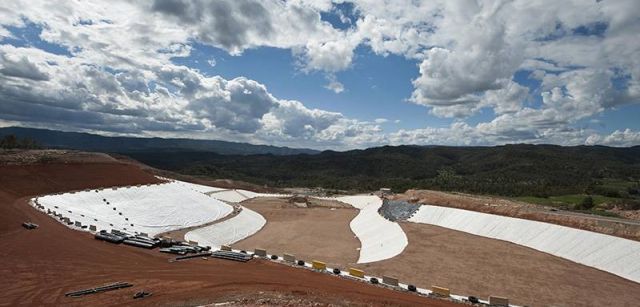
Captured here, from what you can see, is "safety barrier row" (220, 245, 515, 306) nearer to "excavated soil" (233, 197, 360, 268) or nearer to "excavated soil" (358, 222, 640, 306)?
"excavated soil" (358, 222, 640, 306)

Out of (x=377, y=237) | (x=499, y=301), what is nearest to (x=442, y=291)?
(x=499, y=301)

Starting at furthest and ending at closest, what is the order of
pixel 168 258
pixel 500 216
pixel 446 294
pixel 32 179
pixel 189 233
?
1. pixel 32 179
2. pixel 500 216
3. pixel 189 233
4. pixel 168 258
5. pixel 446 294

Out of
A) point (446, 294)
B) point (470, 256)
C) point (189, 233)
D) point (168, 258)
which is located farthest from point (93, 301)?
point (470, 256)

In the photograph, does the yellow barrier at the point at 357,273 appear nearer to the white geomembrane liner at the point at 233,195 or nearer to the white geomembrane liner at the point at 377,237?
the white geomembrane liner at the point at 377,237

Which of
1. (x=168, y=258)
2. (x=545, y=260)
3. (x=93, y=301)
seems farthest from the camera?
(x=545, y=260)

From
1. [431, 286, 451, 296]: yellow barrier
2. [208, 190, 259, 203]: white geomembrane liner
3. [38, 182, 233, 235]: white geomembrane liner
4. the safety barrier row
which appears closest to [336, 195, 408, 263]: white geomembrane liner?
the safety barrier row

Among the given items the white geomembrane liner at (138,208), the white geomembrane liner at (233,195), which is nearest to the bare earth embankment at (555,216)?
the white geomembrane liner at (138,208)

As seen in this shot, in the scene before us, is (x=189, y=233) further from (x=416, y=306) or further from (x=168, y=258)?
(x=416, y=306)

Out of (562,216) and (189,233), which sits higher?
(562,216)
